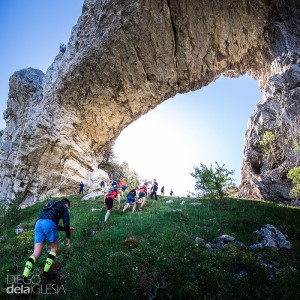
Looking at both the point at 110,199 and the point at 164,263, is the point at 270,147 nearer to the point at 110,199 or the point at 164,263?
the point at 110,199

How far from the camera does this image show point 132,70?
1315 inches

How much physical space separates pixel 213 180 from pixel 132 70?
22170 mm

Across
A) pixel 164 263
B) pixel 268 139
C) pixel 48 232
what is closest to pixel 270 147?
pixel 268 139

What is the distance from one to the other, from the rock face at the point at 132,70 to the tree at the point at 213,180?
1090 cm

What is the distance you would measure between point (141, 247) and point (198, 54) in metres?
32.1

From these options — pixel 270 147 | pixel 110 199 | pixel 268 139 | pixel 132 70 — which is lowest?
pixel 110 199

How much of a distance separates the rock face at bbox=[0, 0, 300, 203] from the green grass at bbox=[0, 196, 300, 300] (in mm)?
18825

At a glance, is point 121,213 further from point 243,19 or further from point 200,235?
point 243,19

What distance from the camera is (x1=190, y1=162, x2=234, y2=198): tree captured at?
57.0 ft

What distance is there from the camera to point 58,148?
1282 inches

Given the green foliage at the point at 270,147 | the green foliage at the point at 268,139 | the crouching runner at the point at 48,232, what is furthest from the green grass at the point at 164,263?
the green foliage at the point at 268,139

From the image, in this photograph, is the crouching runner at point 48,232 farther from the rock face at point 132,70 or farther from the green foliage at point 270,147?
the green foliage at point 270,147

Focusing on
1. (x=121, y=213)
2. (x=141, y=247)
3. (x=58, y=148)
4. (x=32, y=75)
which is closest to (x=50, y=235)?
(x=141, y=247)

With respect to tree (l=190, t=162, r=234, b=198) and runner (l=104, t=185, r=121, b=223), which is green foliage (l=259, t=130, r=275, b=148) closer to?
tree (l=190, t=162, r=234, b=198)
